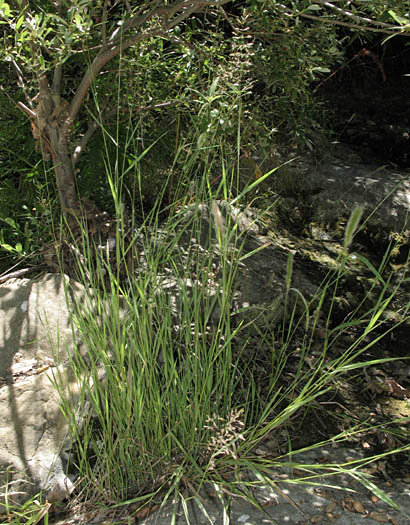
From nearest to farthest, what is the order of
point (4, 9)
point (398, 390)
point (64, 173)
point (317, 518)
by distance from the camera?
1. point (317, 518)
2. point (4, 9)
3. point (398, 390)
4. point (64, 173)

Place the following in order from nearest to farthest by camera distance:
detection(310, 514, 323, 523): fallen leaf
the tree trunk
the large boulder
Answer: detection(310, 514, 323, 523): fallen leaf → the large boulder → the tree trunk

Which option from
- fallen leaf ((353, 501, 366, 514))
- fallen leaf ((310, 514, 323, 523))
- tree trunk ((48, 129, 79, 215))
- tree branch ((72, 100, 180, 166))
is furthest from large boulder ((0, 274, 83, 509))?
fallen leaf ((353, 501, 366, 514))

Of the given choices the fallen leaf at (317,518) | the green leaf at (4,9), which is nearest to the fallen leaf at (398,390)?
the fallen leaf at (317,518)

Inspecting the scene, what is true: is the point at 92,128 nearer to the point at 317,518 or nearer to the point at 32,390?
the point at 32,390

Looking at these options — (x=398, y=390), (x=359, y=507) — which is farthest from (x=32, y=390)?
(x=398, y=390)

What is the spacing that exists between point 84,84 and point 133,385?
152cm

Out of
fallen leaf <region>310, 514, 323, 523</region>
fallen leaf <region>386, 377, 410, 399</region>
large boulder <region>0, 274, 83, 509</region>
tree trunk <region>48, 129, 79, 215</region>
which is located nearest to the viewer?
fallen leaf <region>310, 514, 323, 523</region>

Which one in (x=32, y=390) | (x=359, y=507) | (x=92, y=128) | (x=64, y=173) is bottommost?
(x=359, y=507)

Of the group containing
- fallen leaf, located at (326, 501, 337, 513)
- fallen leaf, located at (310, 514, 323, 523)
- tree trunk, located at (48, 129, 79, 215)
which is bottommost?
fallen leaf, located at (326, 501, 337, 513)

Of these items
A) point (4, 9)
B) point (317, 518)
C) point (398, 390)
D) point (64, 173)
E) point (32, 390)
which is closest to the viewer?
point (317, 518)

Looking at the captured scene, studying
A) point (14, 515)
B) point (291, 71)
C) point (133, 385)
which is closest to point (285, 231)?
point (291, 71)

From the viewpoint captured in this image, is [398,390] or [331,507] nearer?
[331,507]

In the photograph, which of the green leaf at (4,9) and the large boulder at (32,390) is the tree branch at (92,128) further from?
the green leaf at (4,9)

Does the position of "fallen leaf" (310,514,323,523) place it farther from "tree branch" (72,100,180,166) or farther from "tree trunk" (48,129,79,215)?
"tree branch" (72,100,180,166)
